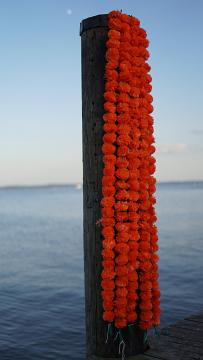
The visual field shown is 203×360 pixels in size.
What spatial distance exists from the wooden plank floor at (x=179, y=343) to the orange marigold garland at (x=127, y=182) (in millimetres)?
345

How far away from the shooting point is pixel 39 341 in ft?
37.8

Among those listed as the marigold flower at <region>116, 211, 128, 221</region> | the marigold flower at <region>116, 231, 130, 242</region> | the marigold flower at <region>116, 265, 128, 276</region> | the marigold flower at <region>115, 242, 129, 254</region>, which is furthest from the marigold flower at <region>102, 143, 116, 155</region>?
the marigold flower at <region>116, 265, 128, 276</region>

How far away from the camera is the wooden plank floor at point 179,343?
5082mm

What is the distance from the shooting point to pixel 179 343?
5.52 metres

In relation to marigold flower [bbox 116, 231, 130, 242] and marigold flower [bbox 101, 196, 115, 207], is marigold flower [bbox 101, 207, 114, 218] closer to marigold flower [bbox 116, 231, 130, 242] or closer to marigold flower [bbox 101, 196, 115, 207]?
marigold flower [bbox 101, 196, 115, 207]

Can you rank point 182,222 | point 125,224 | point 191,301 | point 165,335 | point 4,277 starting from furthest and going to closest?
point 182,222, point 4,277, point 191,301, point 165,335, point 125,224

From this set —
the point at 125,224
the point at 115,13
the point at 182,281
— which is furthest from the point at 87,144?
the point at 182,281

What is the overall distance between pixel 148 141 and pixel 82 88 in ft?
3.44

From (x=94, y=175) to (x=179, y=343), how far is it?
2469 millimetres

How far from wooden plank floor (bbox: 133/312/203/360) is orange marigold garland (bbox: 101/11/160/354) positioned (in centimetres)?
34

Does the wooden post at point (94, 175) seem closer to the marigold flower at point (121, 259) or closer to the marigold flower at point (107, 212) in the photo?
the marigold flower at point (107, 212)

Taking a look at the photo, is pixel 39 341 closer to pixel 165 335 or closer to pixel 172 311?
pixel 172 311

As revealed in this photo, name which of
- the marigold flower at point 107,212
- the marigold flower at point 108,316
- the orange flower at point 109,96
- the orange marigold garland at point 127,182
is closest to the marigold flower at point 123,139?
the orange marigold garland at point 127,182

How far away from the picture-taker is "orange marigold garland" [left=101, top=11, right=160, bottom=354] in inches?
194
